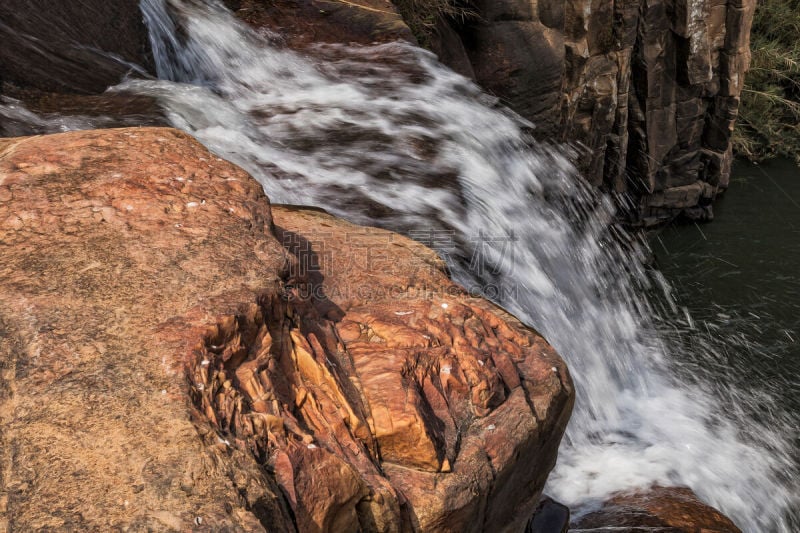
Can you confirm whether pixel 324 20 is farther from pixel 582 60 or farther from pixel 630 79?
pixel 630 79

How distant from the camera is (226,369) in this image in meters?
1.75

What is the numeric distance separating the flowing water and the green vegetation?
5.75 m

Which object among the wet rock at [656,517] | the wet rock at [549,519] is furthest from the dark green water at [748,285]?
the wet rock at [549,519]

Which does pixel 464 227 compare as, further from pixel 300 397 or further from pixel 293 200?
pixel 300 397

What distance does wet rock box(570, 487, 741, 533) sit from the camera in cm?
288

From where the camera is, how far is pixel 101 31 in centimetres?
445

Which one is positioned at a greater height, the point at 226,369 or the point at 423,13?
the point at 226,369

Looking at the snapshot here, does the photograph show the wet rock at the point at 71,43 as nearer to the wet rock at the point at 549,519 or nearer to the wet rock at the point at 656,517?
Answer: the wet rock at the point at 549,519

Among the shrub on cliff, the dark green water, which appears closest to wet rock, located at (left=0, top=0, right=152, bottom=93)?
the shrub on cliff

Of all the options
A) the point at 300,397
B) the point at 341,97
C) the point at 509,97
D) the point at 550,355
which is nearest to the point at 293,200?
the point at 341,97

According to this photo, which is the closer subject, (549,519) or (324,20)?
(549,519)

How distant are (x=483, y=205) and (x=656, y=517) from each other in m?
2.00

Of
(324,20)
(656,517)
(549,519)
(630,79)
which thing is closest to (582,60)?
(630,79)

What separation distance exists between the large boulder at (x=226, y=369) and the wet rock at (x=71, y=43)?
67.6 inches
